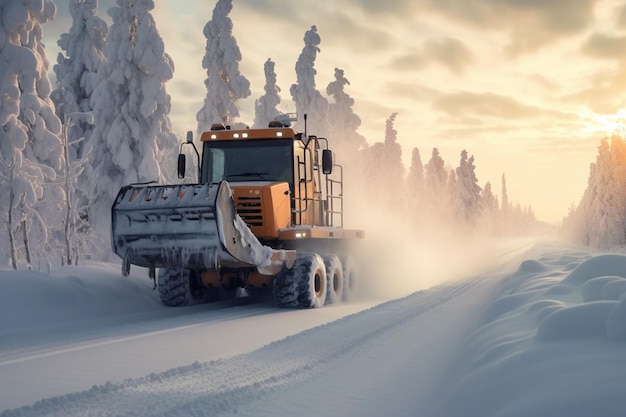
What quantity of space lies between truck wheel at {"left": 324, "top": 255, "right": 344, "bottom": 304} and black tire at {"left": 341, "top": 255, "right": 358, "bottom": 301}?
37 cm

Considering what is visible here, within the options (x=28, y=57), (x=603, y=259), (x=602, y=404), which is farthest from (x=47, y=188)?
(x=602, y=404)

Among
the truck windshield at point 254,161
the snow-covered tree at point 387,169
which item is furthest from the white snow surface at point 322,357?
the snow-covered tree at point 387,169

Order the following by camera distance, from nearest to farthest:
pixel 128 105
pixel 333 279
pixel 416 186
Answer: pixel 333 279 → pixel 128 105 → pixel 416 186

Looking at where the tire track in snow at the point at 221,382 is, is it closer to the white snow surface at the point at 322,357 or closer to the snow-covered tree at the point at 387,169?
the white snow surface at the point at 322,357

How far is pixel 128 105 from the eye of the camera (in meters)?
25.9

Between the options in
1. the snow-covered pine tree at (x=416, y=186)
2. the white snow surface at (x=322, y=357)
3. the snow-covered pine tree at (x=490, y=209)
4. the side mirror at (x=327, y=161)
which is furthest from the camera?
the snow-covered pine tree at (x=490, y=209)

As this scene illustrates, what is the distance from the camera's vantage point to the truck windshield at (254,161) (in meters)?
11.9

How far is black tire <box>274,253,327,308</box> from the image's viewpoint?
1127 cm

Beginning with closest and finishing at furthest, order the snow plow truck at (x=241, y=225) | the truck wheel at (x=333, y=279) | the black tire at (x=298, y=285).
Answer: the snow plow truck at (x=241, y=225), the black tire at (x=298, y=285), the truck wheel at (x=333, y=279)

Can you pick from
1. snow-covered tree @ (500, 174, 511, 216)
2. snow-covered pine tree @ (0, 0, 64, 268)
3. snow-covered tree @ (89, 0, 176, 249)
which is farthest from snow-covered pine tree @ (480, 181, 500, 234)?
snow-covered pine tree @ (0, 0, 64, 268)

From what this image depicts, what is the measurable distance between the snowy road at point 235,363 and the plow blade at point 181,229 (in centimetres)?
110

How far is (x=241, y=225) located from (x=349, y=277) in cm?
564

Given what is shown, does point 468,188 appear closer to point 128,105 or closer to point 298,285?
point 128,105

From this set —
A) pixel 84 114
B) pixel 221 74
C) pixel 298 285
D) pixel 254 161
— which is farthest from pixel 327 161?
pixel 221 74
